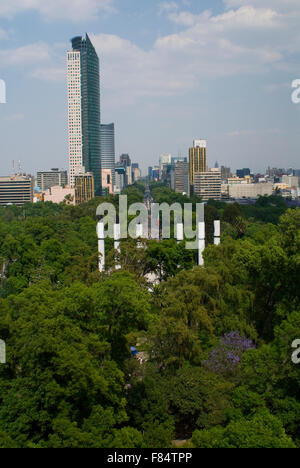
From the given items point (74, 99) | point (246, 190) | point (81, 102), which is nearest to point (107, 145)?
point (81, 102)

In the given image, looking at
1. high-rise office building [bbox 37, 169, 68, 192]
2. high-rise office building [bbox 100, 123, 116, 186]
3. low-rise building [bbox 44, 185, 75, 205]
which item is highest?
high-rise office building [bbox 100, 123, 116, 186]

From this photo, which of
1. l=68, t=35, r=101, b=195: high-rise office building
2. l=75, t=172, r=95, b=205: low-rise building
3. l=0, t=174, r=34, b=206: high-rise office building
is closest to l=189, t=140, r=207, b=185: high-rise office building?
l=68, t=35, r=101, b=195: high-rise office building

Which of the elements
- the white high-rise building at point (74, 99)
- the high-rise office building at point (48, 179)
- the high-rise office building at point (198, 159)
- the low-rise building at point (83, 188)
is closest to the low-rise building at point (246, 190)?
the high-rise office building at point (198, 159)

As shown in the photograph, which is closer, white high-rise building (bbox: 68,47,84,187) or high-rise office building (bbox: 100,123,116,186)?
white high-rise building (bbox: 68,47,84,187)

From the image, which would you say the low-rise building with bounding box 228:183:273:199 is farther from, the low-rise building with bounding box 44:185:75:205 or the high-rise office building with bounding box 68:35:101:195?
the low-rise building with bounding box 44:185:75:205

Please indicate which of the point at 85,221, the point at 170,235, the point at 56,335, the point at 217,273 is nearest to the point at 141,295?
the point at 56,335

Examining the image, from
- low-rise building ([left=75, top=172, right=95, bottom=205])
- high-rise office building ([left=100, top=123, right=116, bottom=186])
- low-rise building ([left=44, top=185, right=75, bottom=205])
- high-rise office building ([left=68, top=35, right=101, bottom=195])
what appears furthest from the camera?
high-rise office building ([left=100, top=123, right=116, bottom=186])
